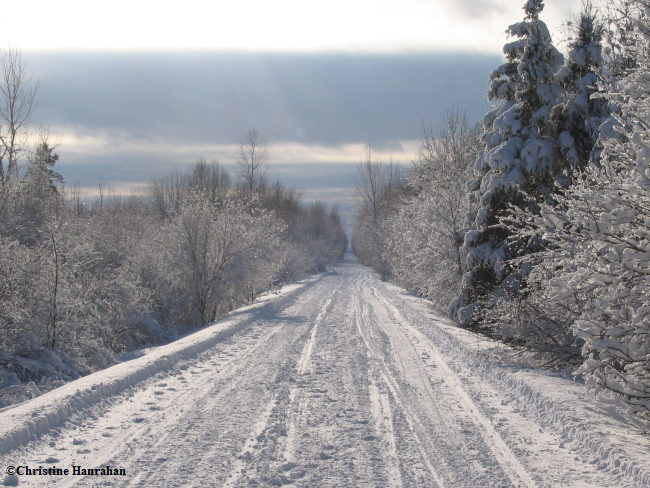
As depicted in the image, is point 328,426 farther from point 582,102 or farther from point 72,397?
point 582,102

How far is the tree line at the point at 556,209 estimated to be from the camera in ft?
17.1

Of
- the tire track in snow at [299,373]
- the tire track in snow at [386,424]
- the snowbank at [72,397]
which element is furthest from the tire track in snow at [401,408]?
the snowbank at [72,397]

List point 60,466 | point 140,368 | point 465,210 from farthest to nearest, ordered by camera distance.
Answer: point 465,210
point 140,368
point 60,466

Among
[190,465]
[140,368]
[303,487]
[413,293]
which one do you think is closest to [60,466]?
[190,465]

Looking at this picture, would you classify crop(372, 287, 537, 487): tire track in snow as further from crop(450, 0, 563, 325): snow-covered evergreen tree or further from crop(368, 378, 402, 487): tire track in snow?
crop(450, 0, 563, 325): snow-covered evergreen tree

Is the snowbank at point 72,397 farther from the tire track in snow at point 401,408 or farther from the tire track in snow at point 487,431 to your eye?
the tire track in snow at point 487,431

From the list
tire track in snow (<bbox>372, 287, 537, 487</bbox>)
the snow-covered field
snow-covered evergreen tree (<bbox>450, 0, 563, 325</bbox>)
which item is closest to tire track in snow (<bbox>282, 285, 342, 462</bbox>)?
the snow-covered field

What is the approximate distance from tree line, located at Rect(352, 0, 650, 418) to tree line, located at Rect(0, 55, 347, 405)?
8.03 metres

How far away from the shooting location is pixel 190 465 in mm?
4934

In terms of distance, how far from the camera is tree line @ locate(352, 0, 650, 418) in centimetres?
522

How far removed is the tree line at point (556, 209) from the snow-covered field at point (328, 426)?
81 centimetres

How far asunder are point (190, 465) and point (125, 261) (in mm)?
18541

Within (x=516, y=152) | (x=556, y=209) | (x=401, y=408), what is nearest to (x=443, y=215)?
(x=516, y=152)

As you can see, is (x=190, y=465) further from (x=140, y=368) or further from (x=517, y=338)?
(x=517, y=338)
